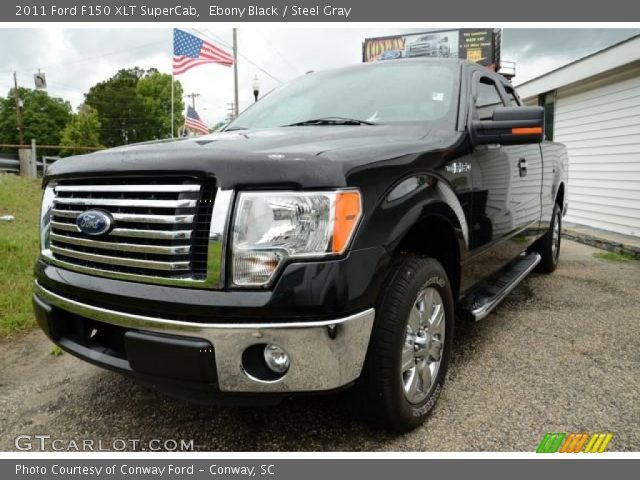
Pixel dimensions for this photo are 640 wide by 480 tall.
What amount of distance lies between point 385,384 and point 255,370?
0.51 metres

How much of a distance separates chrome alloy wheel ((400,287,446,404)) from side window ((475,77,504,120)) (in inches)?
49.7

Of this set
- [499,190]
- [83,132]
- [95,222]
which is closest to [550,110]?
[499,190]

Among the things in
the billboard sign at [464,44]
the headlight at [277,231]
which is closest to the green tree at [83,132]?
the billboard sign at [464,44]

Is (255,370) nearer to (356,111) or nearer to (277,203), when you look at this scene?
(277,203)

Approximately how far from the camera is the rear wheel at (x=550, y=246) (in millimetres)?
4887

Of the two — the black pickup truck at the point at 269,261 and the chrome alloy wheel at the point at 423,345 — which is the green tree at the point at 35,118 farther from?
the chrome alloy wheel at the point at 423,345

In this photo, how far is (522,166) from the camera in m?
3.48

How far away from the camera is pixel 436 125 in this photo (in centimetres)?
255

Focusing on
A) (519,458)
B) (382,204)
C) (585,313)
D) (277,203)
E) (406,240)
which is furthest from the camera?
(585,313)

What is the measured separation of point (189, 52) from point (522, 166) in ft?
42.0

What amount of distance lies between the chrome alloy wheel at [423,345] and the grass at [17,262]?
9.41 ft

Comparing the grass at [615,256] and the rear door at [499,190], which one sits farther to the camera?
the grass at [615,256]

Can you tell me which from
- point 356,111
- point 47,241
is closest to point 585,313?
point 356,111

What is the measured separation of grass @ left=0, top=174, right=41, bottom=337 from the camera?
3.56 metres
